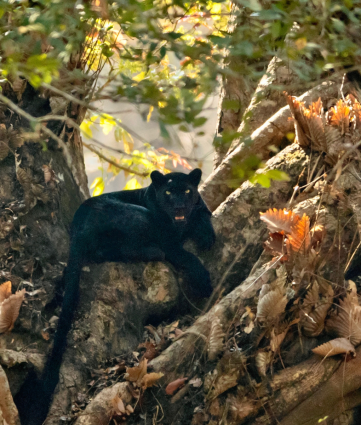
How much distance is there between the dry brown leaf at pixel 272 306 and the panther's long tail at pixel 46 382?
130 cm

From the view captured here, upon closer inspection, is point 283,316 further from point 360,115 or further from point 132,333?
point 360,115

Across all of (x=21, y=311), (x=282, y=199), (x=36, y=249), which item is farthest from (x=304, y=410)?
(x=36, y=249)

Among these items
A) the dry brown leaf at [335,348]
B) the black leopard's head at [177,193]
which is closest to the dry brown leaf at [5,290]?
the black leopard's head at [177,193]

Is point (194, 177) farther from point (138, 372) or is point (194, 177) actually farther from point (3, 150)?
point (138, 372)

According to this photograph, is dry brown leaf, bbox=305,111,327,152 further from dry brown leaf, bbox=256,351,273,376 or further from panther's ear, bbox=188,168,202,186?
dry brown leaf, bbox=256,351,273,376

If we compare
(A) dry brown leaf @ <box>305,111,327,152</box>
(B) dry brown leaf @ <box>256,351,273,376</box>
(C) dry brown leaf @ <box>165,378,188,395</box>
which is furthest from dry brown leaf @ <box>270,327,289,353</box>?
(A) dry brown leaf @ <box>305,111,327,152</box>

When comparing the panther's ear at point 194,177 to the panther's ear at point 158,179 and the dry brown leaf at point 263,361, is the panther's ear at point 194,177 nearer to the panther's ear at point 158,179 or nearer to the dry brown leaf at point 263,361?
the panther's ear at point 158,179

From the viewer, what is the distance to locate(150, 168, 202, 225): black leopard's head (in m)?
3.97

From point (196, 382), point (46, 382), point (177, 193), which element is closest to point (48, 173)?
point (177, 193)

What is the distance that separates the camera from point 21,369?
2783 millimetres

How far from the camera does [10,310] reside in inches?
115

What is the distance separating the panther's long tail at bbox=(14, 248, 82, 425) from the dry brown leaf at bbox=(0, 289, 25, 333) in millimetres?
292

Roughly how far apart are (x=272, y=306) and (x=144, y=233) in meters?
1.48

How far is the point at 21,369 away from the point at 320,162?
251 cm
